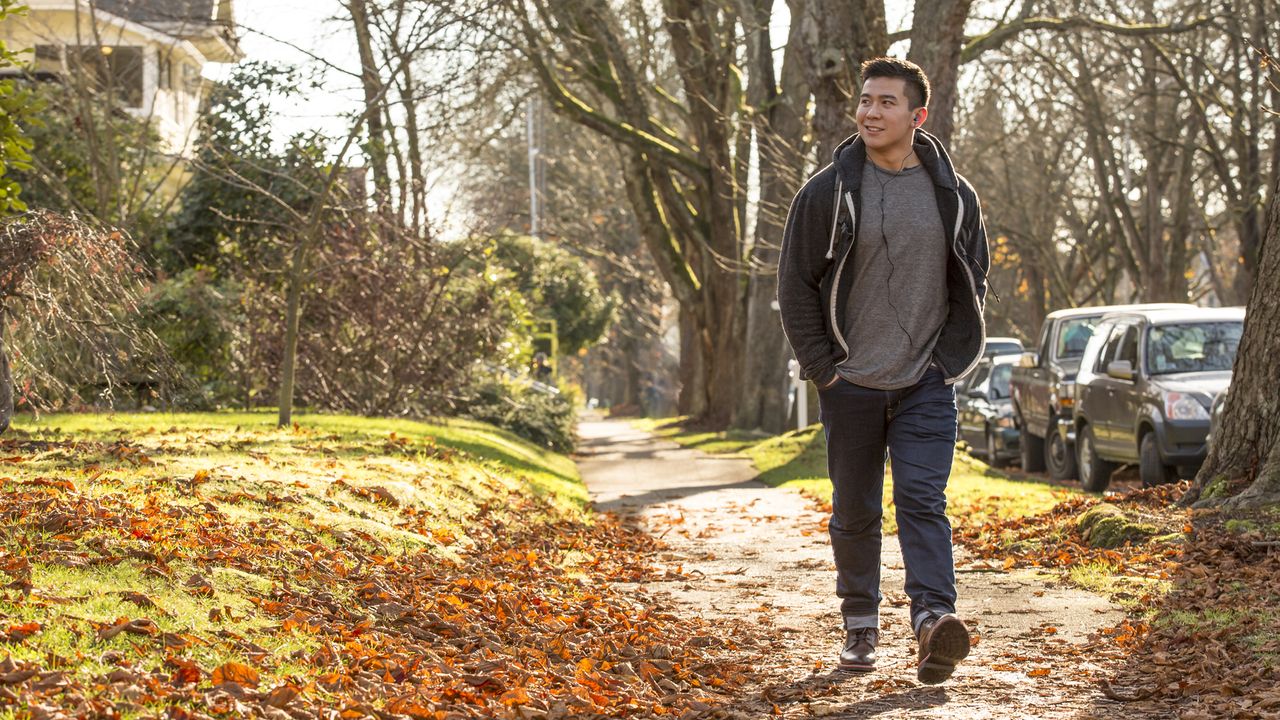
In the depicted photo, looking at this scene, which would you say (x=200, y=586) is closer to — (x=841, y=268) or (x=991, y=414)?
(x=841, y=268)

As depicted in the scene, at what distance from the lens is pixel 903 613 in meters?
7.71

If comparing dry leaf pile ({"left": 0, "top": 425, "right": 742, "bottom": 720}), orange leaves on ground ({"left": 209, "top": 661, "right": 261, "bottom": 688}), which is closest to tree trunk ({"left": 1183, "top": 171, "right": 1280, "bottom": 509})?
dry leaf pile ({"left": 0, "top": 425, "right": 742, "bottom": 720})

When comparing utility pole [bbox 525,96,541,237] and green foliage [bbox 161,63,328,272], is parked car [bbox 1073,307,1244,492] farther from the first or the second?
utility pole [bbox 525,96,541,237]

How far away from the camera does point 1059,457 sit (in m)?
19.0

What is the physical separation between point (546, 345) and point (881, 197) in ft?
136

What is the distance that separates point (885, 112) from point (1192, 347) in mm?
10729

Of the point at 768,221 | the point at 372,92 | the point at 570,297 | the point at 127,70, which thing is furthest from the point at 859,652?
the point at 570,297

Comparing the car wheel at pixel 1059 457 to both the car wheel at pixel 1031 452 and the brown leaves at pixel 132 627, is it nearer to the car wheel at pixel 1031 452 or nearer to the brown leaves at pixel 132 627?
the car wheel at pixel 1031 452

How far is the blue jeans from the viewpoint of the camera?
5852 millimetres

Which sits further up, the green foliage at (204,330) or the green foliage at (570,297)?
the green foliage at (570,297)

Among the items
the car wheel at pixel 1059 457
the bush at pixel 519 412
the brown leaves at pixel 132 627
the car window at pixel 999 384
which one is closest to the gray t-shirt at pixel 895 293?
the brown leaves at pixel 132 627

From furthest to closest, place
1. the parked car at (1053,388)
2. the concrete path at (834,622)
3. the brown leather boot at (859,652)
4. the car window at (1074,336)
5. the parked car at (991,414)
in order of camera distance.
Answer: the parked car at (991,414) → the car window at (1074,336) → the parked car at (1053,388) → the brown leather boot at (859,652) → the concrete path at (834,622)

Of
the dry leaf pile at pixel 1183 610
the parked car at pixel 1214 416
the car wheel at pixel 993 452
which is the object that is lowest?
the car wheel at pixel 993 452

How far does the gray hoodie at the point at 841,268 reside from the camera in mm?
5867
